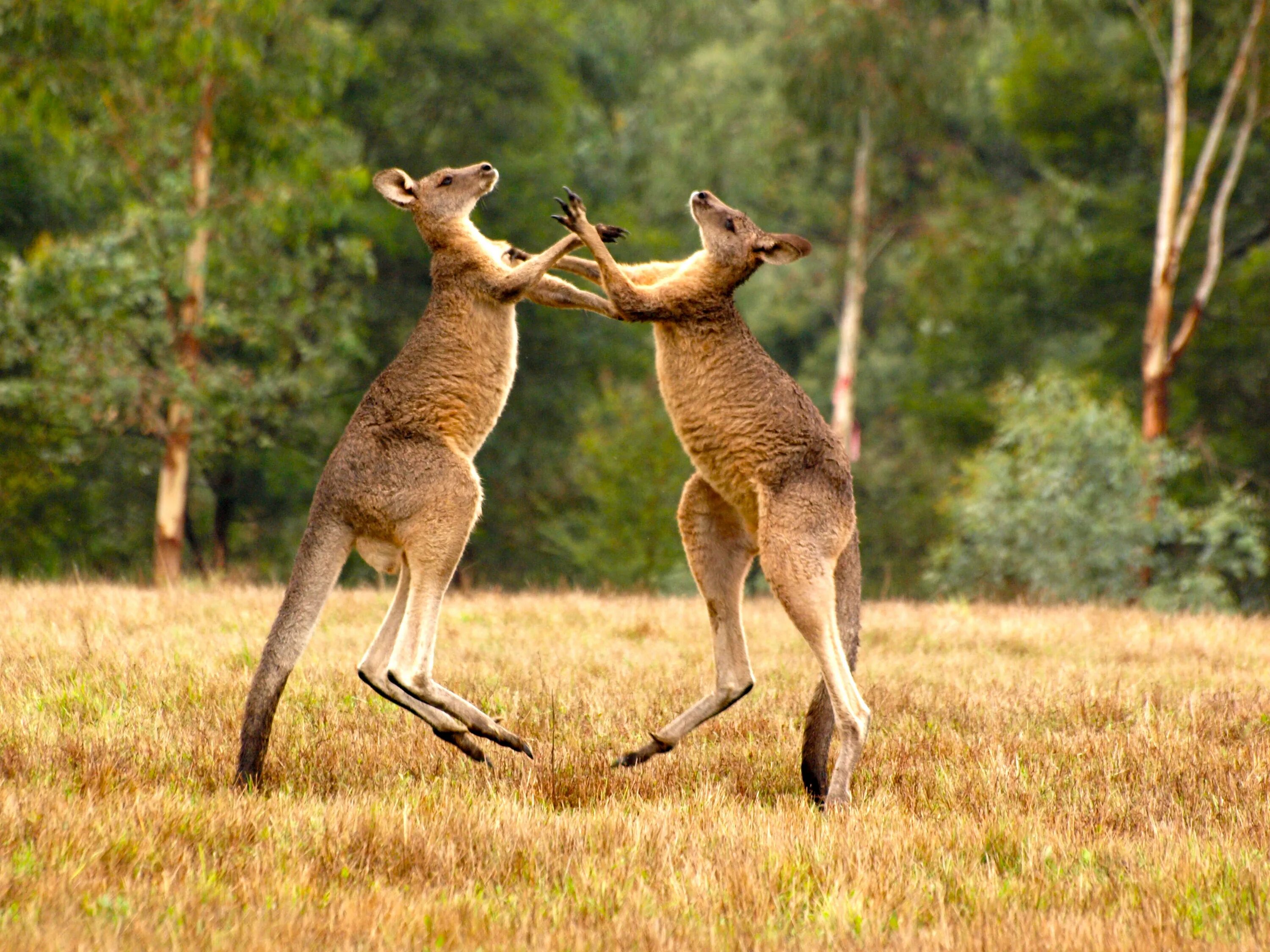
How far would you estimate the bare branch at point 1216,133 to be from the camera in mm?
20469

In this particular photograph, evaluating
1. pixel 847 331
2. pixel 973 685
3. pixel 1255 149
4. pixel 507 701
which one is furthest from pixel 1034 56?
pixel 507 701

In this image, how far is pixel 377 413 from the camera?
5996 millimetres

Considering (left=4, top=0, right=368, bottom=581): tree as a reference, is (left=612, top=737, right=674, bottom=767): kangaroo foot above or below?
below

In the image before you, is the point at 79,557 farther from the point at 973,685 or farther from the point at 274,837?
the point at 274,837

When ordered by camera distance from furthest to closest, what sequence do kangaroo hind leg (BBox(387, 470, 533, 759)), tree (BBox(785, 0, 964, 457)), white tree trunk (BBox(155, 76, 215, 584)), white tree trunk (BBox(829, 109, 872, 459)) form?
white tree trunk (BBox(829, 109, 872, 459))
tree (BBox(785, 0, 964, 457))
white tree trunk (BBox(155, 76, 215, 584))
kangaroo hind leg (BBox(387, 470, 533, 759))

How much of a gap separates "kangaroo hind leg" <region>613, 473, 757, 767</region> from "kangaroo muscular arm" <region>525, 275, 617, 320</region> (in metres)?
0.95

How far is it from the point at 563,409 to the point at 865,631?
18141 millimetres

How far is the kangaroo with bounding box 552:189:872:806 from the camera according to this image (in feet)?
18.9

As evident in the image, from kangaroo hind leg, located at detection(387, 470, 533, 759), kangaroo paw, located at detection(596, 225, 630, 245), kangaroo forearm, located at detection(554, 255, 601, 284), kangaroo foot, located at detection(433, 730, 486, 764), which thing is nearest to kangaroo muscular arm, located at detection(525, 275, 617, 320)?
kangaroo forearm, located at detection(554, 255, 601, 284)

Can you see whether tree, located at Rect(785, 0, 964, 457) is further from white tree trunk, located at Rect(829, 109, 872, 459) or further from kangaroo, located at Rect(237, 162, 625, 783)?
kangaroo, located at Rect(237, 162, 625, 783)

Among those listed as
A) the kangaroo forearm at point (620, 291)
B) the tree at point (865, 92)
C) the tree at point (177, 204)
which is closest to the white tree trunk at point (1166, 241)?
the tree at point (865, 92)

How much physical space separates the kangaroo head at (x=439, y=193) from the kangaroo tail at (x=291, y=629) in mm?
1651

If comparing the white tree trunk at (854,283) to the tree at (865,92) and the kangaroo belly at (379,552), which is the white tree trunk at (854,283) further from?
the kangaroo belly at (379,552)

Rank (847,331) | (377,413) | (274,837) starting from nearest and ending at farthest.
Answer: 1. (274,837)
2. (377,413)
3. (847,331)
